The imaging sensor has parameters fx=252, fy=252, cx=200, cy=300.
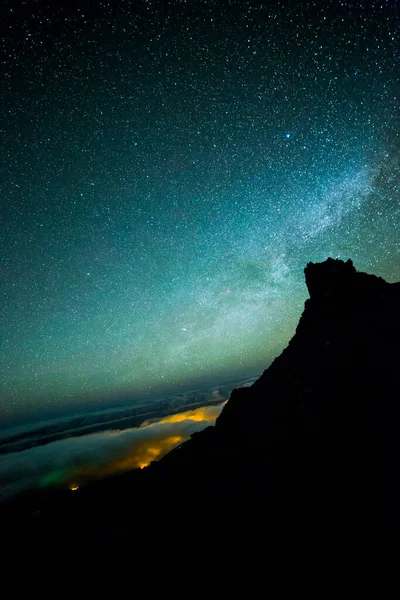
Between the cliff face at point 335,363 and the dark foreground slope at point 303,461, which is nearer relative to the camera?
the dark foreground slope at point 303,461

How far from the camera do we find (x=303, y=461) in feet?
112

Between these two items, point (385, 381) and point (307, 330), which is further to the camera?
point (307, 330)

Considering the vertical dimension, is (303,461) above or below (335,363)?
below

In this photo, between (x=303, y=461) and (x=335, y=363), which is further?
(x=335, y=363)

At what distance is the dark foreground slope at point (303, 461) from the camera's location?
24812mm

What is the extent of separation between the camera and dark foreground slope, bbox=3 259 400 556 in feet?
81.4

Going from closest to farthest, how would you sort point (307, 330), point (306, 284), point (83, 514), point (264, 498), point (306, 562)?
point (306, 562)
point (264, 498)
point (307, 330)
point (306, 284)
point (83, 514)

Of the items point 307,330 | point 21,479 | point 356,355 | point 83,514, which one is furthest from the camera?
point 21,479

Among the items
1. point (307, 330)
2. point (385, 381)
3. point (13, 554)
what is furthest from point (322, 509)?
point (13, 554)

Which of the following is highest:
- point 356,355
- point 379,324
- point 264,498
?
point 379,324

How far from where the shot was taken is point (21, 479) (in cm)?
19500

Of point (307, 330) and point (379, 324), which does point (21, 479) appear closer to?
point (307, 330)

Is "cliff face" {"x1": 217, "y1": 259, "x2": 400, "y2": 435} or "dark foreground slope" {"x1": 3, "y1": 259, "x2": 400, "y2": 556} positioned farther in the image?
"cliff face" {"x1": 217, "y1": 259, "x2": 400, "y2": 435}

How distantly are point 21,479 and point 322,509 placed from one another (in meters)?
255
